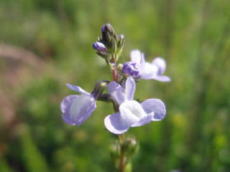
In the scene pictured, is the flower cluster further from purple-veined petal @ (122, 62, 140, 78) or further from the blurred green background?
the blurred green background

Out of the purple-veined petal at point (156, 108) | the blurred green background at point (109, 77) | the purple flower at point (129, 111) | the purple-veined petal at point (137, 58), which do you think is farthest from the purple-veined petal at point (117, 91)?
the blurred green background at point (109, 77)

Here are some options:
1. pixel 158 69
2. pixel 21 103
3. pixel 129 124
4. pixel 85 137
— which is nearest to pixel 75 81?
pixel 21 103

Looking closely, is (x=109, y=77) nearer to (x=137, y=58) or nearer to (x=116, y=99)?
(x=137, y=58)

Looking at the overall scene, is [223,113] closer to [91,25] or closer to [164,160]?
[164,160]

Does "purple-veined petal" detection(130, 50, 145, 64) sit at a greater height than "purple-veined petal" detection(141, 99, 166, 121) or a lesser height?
greater

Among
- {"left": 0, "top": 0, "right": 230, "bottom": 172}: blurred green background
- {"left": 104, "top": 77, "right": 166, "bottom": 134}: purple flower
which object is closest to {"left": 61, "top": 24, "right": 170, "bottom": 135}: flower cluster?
{"left": 104, "top": 77, "right": 166, "bottom": 134}: purple flower

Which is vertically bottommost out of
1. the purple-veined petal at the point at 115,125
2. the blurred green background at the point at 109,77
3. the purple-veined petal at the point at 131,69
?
the purple-veined petal at the point at 115,125

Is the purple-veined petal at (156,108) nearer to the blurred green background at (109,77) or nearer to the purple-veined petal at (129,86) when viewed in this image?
the purple-veined petal at (129,86)
